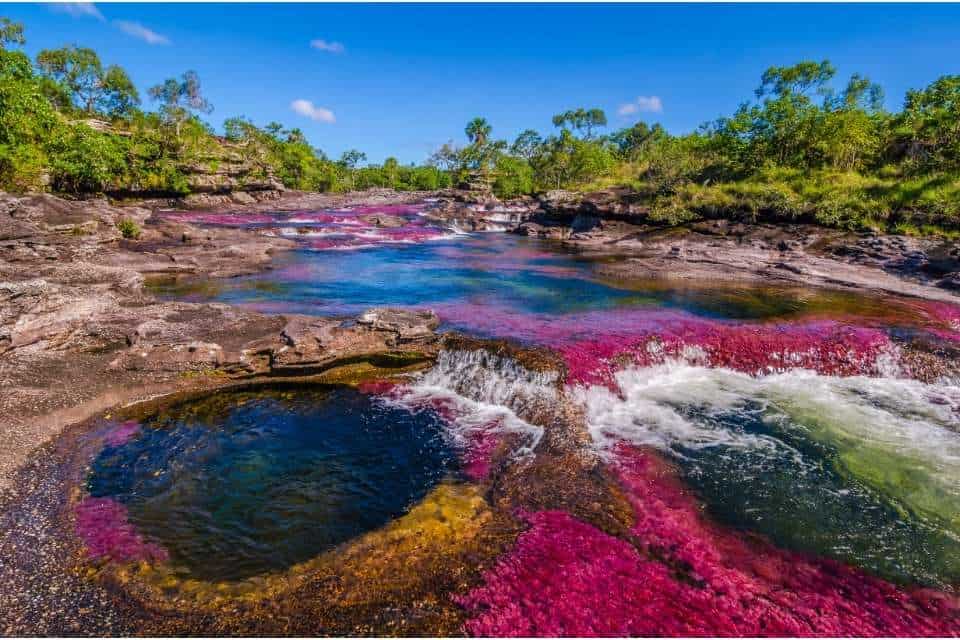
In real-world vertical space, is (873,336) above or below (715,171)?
below

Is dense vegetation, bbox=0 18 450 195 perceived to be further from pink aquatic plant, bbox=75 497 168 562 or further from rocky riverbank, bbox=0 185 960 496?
pink aquatic plant, bbox=75 497 168 562

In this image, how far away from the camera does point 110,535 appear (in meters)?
7.04

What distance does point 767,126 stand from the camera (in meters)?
45.1

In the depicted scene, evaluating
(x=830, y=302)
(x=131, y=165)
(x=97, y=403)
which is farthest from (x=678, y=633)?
(x=131, y=165)

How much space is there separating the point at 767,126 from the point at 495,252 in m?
30.9

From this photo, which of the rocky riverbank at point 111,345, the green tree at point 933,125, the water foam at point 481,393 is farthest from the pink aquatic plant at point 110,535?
the green tree at point 933,125

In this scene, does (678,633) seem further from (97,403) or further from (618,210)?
(618,210)

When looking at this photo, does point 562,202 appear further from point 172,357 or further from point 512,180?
point 172,357

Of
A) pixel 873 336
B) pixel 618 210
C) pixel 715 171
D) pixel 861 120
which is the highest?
pixel 861 120

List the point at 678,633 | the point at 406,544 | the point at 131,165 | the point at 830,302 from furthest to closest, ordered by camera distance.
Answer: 1. the point at 131,165
2. the point at 830,302
3. the point at 406,544
4. the point at 678,633

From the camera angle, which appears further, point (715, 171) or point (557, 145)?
point (557, 145)

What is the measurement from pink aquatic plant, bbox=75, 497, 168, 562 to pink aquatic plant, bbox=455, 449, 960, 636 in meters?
4.88

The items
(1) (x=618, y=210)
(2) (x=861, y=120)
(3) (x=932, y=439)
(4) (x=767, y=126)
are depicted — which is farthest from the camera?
(1) (x=618, y=210)

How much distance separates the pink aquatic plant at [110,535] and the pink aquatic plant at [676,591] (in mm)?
4880
